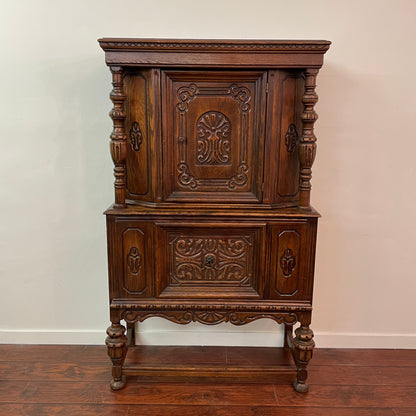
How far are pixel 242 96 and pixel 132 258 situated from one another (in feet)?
3.29

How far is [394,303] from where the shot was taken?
2.49m

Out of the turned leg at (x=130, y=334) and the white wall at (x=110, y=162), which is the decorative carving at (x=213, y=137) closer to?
the white wall at (x=110, y=162)

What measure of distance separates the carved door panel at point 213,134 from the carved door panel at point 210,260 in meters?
0.17

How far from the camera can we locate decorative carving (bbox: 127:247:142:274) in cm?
200

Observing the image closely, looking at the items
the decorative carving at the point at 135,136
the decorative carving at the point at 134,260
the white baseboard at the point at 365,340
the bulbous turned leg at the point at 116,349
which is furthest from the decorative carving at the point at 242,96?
the white baseboard at the point at 365,340

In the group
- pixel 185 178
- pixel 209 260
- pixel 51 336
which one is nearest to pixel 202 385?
pixel 209 260

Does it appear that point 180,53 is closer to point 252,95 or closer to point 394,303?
point 252,95

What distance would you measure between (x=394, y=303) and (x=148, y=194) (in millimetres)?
1752

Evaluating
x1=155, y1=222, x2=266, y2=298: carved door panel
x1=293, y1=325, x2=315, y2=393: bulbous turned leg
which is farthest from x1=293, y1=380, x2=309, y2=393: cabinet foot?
x1=155, y1=222, x2=266, y2=298: carved door panel

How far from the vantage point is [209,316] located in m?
2.04

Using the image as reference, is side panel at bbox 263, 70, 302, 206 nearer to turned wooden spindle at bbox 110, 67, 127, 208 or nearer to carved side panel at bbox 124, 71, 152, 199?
carved side panel at bbox 124, 71, 152, 199

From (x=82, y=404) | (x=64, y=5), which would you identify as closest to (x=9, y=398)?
(x=82, y=404)

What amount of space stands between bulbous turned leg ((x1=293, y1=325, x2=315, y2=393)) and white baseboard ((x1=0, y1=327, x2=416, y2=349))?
0.40 metres

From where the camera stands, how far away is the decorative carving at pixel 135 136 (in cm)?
194
